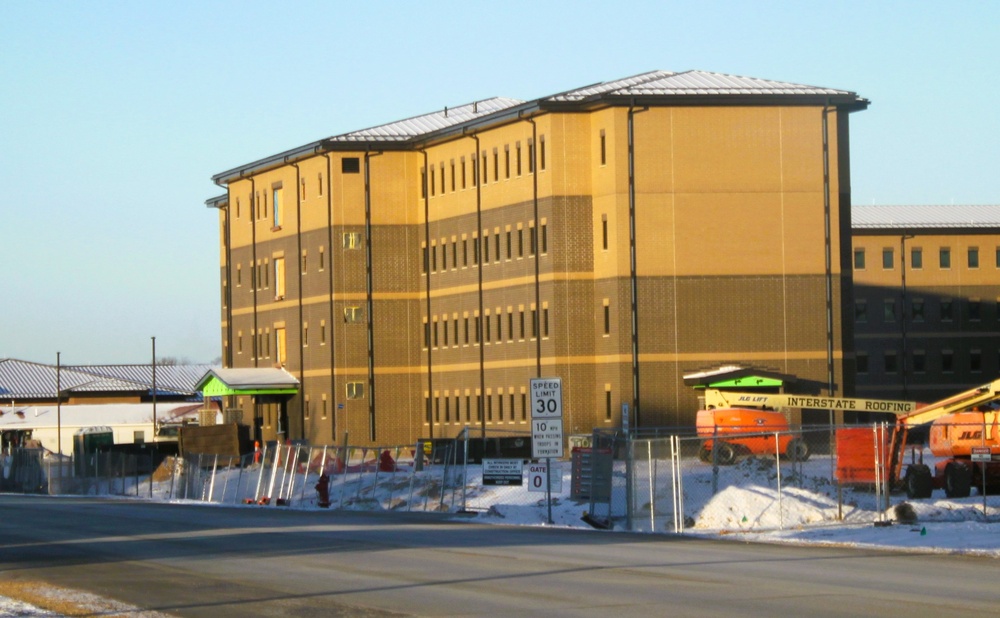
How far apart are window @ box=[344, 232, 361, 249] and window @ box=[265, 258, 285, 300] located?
728 centimetres

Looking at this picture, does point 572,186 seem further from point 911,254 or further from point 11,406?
point 11,406

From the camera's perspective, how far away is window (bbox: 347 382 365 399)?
266 feet

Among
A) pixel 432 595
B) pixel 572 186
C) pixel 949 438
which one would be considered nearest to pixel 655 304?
pixel 572 186

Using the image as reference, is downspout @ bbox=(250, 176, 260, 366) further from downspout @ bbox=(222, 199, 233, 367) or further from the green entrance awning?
the green entrance awning

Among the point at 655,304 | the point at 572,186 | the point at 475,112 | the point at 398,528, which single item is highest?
the point at 475,112

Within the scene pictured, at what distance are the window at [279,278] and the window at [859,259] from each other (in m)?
39.5

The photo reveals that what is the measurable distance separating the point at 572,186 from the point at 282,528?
39501 millimetres

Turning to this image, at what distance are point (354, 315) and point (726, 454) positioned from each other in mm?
31855

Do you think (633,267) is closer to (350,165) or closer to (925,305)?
(350,165)

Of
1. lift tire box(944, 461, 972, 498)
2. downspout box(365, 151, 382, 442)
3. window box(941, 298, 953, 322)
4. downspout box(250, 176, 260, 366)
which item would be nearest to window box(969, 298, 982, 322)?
window box(941, 298, 953, 322)

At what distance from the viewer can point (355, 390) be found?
Answer: 3189 inches

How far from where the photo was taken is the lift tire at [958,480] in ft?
119

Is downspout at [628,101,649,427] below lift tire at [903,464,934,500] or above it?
above

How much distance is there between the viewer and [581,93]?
7144cm
